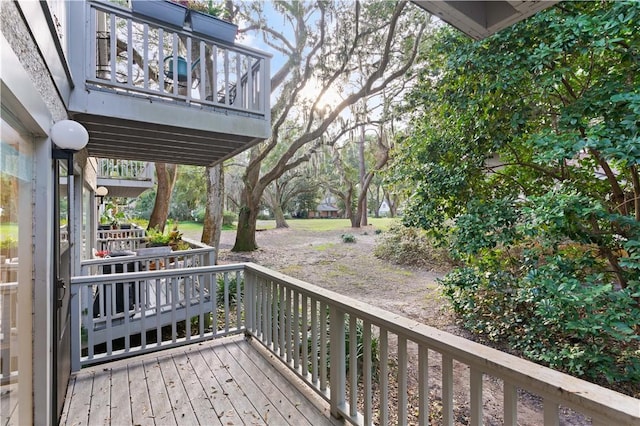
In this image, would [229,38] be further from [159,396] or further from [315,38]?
[315,38]

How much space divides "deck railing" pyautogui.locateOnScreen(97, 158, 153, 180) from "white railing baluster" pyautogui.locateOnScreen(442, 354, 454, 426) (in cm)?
937

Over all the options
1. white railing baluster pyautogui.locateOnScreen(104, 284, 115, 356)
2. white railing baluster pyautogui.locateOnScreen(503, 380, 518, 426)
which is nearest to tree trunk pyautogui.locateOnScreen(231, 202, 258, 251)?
white railing baluster pyautogui.locateOnScreen(104, 284, 115, 356)

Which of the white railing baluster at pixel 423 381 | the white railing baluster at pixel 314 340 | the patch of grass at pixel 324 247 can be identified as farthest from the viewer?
the patch of grass at pixel 324 247

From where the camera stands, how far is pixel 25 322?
1.59 m

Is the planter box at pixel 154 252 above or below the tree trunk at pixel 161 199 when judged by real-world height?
below

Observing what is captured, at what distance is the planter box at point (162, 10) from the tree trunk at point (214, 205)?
5.73 meters

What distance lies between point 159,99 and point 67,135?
1.61 metres

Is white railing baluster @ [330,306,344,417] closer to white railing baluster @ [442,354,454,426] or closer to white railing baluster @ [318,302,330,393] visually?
white railing baluster @ [318,302,330,393]

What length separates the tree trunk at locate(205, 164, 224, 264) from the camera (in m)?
8.85

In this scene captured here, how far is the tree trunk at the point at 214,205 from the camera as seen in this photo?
8852 mm

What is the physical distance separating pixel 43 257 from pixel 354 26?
8.42 m

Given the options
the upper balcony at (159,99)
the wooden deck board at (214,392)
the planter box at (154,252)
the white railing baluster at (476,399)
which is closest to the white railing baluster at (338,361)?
the wooden deck board at (214,392)

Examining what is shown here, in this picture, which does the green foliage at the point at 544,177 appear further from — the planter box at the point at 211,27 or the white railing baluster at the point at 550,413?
the planter box at the point at 211,27

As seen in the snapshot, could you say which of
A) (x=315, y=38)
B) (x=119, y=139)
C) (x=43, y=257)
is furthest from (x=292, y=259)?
(x=43, y=257)
